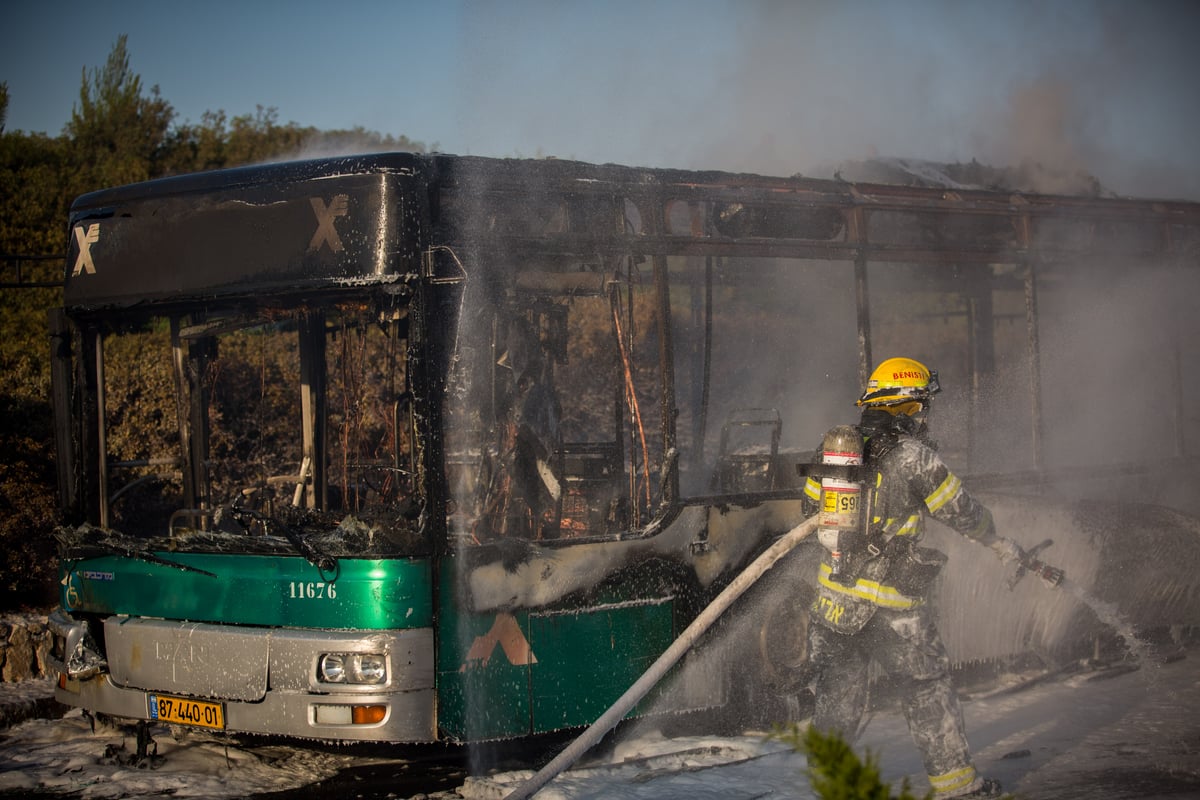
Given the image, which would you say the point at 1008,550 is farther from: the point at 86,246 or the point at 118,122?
the point at 118,122

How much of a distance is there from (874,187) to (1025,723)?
335 cm

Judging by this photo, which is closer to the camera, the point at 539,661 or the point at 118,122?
the point at 539,661

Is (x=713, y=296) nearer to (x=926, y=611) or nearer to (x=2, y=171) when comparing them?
(x=926, y=611)

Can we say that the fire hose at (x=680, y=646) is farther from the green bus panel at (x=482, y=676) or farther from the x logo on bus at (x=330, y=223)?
the x logo on bus at (x=330, y=223)

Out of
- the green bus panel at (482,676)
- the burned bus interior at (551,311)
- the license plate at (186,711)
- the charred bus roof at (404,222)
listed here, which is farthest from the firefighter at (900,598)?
the license plate at (186,711)

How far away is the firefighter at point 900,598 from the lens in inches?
189

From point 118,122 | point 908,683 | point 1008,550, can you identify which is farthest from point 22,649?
point 118,122

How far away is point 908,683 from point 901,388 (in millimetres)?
1351

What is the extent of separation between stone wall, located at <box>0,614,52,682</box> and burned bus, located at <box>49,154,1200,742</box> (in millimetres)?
2377

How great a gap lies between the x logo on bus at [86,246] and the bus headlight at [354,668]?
239 cm

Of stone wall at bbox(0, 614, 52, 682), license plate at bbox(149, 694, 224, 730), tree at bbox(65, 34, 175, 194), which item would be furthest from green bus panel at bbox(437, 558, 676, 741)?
tree at bbox(65, 34, 175, 194)

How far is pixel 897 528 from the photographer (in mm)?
4934

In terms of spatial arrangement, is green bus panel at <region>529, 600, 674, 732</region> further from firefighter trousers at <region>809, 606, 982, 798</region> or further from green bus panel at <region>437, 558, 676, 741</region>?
firefighter trousers at <region>809, 606, 982, 798</region>

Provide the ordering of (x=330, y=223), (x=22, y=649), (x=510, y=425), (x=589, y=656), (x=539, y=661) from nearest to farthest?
(x=330, y=223) → (x=539, y=661) → (x=589, y=656) → (x=510, y=425) → (x=22, y=649)
